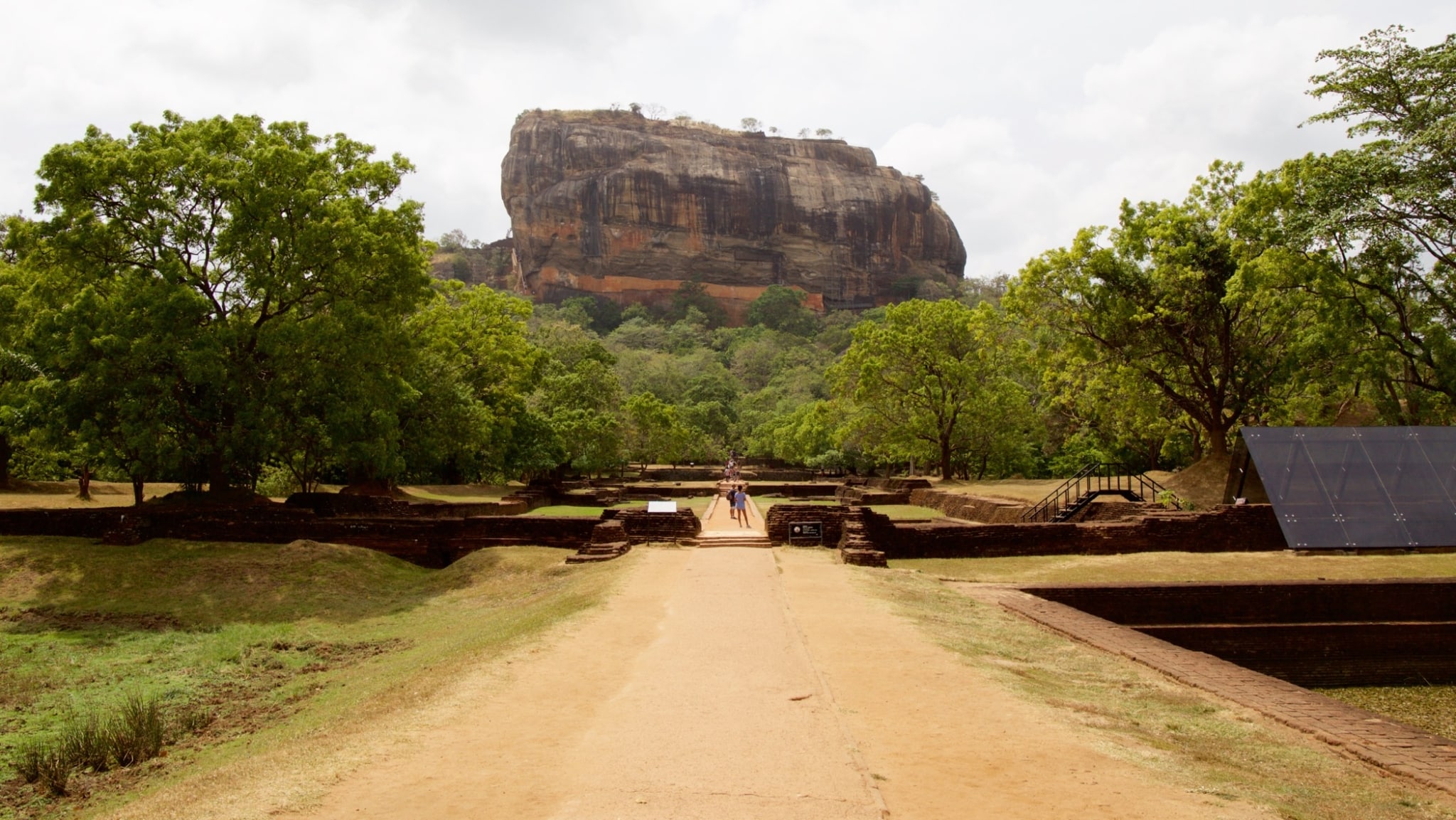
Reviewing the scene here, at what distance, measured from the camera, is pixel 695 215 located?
116625 millimetres

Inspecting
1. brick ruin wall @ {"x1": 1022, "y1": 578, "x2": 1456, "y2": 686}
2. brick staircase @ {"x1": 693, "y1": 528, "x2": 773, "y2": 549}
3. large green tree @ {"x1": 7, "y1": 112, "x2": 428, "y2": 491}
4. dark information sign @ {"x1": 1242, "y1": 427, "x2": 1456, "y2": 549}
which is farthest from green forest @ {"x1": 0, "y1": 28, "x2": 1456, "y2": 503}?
brick ruin wall @ {"x1": 1022, "y1": 578, "x2": 1456, "y2": 686}

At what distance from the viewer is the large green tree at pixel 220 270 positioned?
55.2 feet

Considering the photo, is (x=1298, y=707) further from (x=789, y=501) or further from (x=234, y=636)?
(x=789, y=501)

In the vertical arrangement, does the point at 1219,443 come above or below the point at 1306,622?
above

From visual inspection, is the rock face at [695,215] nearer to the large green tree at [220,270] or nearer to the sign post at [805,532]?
the large green tree at [220,270]

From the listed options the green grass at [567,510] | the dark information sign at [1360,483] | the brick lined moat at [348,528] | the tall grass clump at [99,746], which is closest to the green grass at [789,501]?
the green grass at [567,510]

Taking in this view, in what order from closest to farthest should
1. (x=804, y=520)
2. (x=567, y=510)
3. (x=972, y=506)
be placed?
(x=804, y=520) → (x=972, y=506) → (x=567, y=510)

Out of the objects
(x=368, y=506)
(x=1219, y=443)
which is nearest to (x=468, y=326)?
(x=368, y=506)

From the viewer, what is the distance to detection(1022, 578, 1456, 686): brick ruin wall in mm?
11523

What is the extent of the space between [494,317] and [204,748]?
25690 mm

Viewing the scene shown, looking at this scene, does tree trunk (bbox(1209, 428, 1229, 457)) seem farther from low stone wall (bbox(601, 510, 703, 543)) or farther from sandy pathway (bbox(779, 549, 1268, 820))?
sandy pathway (bbox(779, 549, 1268, 820))

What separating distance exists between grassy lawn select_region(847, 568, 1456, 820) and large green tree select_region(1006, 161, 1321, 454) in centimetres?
1614

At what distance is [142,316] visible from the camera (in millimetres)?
16703

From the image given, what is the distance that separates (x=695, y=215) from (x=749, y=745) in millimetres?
114004
